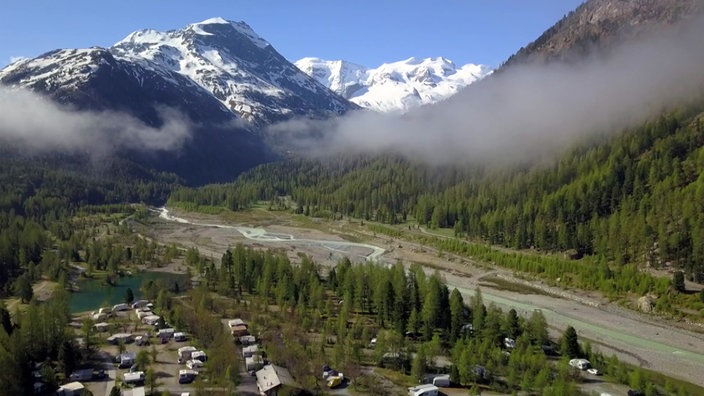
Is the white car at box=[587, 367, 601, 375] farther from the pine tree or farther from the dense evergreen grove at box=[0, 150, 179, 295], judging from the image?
the dense evergreen grove at box=[0, 150, 179, 295]

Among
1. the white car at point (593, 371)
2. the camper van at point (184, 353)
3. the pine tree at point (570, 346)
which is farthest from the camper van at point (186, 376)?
the white car at point (593, 371)

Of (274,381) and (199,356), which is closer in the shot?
(274,381)

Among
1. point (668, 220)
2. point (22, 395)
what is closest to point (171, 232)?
point (22, 395)

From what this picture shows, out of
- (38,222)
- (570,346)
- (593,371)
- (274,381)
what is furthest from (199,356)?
(38,222)

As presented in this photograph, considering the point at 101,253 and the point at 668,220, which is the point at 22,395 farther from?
the point at 668,220

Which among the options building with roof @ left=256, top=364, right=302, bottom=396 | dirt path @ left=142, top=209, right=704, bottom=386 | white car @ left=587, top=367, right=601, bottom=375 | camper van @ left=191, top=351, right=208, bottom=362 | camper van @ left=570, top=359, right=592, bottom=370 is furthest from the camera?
dirt path @ left=142, top=209, right=704, bottom=386

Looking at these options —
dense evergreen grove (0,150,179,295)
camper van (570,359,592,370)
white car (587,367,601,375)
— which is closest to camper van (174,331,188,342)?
dense evergreen grove (0,150,179,295)

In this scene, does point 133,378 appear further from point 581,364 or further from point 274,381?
point 581,364

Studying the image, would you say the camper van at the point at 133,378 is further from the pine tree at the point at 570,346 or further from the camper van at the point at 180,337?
the pine tree at the point at 570,346
